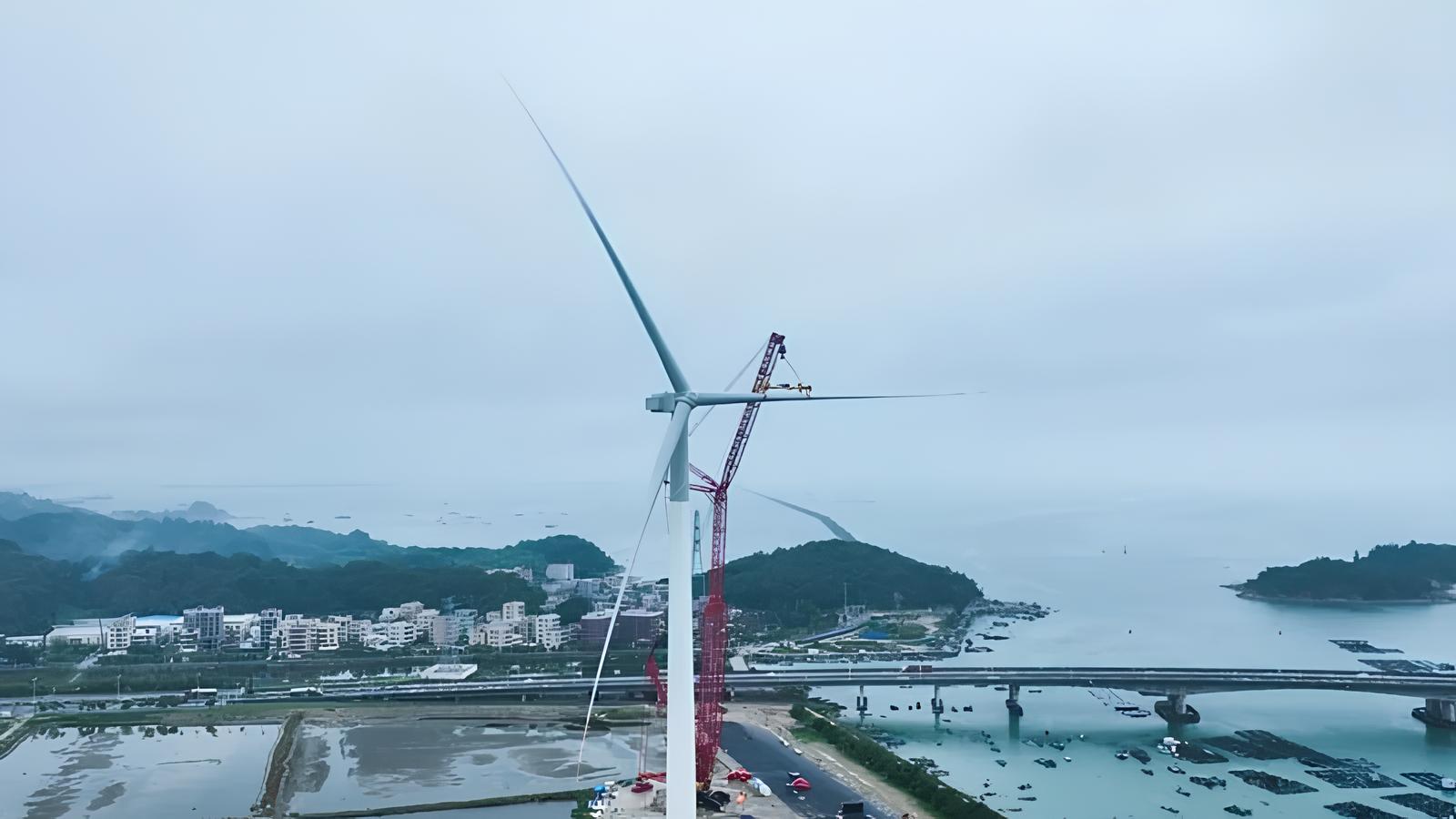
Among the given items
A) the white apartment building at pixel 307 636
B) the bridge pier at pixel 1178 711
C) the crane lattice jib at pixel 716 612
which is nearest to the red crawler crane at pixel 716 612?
the crane lattice jib at pixel 716 612

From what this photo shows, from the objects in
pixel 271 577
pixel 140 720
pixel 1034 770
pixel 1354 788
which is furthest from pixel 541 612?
pixel 1354 788

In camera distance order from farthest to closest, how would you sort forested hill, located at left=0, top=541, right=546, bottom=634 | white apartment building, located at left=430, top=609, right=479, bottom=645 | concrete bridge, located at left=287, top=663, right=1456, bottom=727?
forested hill, located at left=0, top=541, right=546, bottom=634 → white apartment building, located at left=430, top=609, right=479, bottom=645 → concrete bridge, located at left=287, top=663, right=1456, bottom=727

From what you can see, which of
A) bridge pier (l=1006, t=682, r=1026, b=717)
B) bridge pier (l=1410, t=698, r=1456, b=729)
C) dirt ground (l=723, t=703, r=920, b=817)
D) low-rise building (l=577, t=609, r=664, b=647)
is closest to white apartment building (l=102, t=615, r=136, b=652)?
low-rise building (l=577, t=609, r=664, b=647)

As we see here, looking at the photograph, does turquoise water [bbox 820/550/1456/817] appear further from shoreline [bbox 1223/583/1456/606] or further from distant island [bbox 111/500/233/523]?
distant island [bbox 111/500/233/523]

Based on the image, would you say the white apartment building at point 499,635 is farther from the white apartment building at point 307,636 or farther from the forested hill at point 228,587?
the white apartment building at point 307,636

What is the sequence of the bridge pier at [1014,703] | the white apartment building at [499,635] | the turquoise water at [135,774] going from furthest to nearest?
the white apartment building at [499,635] < the bridge pier at [1014,703] < the turquoise water at [135,774]

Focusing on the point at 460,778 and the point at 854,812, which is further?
the point at 460,778

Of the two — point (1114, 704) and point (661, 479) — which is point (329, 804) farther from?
point (1114, 704)
